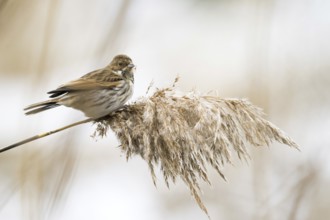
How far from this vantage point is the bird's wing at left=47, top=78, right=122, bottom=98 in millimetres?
2748

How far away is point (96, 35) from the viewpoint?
3881 millimetres

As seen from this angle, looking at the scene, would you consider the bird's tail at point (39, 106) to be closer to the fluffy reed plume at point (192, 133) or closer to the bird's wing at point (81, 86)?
the bird's wing at point (81, 86)

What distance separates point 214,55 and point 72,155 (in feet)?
9.97

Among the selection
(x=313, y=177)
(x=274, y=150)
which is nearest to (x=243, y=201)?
(x=274, y=150)

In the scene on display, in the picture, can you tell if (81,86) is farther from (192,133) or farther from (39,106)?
(192,133)

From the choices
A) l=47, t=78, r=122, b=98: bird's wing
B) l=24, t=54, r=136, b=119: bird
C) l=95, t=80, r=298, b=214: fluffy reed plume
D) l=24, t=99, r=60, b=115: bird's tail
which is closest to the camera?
l=95, t=80, r=298, b=214: fluffy reed plume

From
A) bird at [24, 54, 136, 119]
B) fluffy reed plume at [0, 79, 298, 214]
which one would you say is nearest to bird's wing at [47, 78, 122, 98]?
bird at [24, 54, 136, 119]

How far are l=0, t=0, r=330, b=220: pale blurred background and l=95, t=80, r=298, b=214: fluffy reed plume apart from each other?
0.27 metres

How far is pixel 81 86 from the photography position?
3029mm

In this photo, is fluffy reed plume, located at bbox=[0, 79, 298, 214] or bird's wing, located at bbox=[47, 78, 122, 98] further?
bird's wing, located at bbox=[47, 78, 122, 98]

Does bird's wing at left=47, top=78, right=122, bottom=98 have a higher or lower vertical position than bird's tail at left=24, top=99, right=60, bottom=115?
lower

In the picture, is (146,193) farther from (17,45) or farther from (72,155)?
(72,155)

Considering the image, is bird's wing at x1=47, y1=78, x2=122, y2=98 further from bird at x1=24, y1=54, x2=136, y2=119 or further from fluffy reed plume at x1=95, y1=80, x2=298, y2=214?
fluffy reed plume at x1=95, y1=80, x2=298, y2=214

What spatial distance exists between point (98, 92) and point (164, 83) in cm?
158
